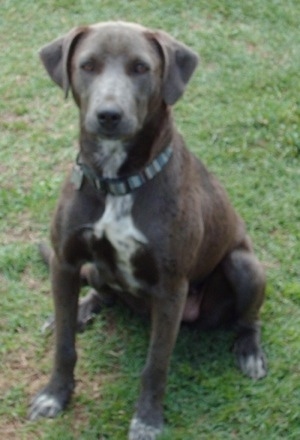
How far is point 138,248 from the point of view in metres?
Answer: 3.94

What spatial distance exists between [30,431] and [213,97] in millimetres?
3202

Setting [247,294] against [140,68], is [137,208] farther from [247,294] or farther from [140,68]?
[247,294]

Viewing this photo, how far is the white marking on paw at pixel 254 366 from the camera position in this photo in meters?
4.56

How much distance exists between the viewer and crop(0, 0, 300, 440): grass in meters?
4.38

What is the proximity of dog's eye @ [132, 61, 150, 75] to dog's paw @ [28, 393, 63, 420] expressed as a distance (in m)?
1.60

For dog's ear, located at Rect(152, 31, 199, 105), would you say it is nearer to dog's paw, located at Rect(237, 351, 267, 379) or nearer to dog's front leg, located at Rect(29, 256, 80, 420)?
dog's front leg, located at Rect(29, 256, 80, 420)

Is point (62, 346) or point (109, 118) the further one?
point (62, 346)

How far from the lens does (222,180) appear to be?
588cm

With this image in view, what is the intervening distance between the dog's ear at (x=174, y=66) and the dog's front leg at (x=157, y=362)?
84 cm

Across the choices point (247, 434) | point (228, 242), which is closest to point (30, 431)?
point (247, 434)

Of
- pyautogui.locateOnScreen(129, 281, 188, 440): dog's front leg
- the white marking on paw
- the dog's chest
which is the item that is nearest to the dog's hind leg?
the white marking on paw

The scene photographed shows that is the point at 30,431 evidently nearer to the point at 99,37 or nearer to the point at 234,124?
the point at 99,37

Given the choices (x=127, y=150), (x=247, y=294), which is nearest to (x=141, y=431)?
(x=247, y=294)

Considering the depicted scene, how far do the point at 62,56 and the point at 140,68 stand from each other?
343 mm
